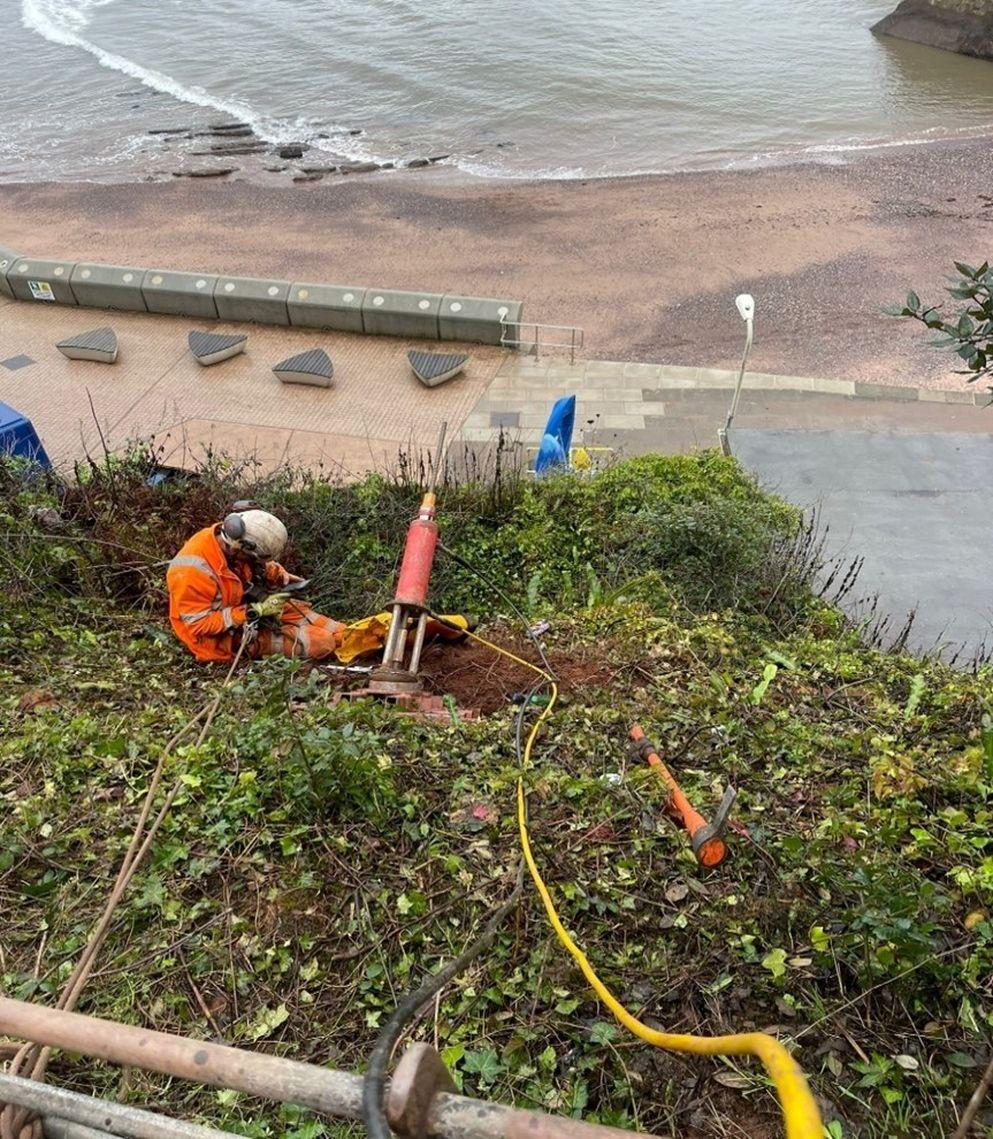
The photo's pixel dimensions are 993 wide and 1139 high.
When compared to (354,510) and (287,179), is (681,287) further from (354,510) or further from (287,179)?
(287,179)

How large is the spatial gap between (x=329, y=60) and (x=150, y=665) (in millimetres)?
31753

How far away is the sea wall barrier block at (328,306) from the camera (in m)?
14.6

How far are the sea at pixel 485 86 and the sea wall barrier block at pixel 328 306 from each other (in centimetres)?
1116

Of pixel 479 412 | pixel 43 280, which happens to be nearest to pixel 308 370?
pixel 479 412

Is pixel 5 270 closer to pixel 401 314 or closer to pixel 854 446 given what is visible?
pixel 401 314

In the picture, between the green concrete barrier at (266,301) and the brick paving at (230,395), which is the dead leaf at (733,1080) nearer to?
the brick paving at (230,395)

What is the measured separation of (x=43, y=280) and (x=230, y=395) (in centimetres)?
535

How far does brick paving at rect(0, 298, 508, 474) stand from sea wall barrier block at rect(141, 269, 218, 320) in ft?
0.70

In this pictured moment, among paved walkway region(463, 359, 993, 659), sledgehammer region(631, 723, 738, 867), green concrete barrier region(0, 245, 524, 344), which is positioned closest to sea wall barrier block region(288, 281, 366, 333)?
green concrete barrier region(0, 245, 524, 344)

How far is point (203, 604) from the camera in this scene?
6172 millimetres

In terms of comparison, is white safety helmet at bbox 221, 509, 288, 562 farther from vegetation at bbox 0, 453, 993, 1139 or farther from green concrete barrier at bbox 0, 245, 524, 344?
green concrete barrier at bbox 0, 245, 524, 344

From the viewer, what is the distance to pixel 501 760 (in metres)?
4.65

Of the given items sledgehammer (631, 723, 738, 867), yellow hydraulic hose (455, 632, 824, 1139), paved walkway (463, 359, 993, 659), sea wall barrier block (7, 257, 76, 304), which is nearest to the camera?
yellow hydraulic hose (455, 632, 824, 1139)

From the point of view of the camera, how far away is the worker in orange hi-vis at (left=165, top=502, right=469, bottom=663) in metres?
6.10
